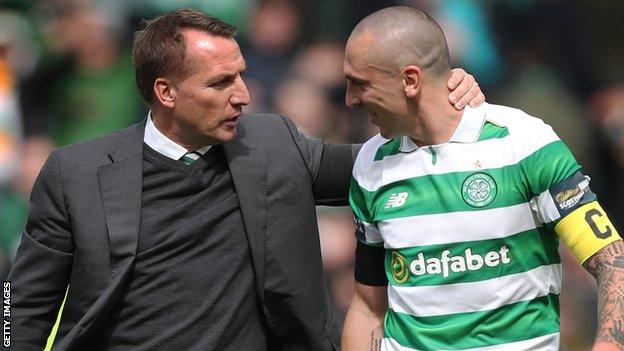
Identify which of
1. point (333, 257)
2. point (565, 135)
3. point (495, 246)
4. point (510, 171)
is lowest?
point (333, 257)

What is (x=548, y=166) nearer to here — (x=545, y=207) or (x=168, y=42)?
(x=545, y=207)

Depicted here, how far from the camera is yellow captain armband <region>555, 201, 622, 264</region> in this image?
3414 millimetres

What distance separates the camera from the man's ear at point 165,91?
13.6ft

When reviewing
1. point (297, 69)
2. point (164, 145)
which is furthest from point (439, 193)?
point (297, 69)

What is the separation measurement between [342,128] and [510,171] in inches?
160

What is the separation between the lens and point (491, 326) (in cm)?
356

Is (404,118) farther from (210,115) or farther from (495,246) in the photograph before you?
(210,115)

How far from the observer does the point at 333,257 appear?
7344mm

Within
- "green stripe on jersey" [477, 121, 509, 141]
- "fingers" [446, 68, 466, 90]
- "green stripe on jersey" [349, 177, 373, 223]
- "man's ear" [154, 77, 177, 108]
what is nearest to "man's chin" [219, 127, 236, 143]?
"man's ear" [154, 77, 177, 108]

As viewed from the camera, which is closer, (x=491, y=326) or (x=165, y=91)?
(x=491, y=326)

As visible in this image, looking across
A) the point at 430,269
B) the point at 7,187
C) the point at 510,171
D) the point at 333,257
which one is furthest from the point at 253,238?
the point at 7,187

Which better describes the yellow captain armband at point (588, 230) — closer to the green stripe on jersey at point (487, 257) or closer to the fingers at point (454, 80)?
the green stripe on jersey at point (487, 257)

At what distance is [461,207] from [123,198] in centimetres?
117

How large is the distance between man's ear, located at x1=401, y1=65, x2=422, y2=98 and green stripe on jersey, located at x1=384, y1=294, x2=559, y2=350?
27.0 inches
